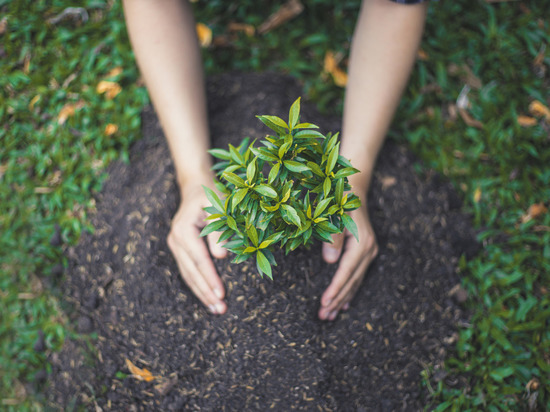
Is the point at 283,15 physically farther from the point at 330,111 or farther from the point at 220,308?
the point at 220,308

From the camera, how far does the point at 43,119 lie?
10.7 ft

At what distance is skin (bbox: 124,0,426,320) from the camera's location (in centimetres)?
222

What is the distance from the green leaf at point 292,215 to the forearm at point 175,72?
86cm

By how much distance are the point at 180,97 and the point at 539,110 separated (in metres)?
2.52

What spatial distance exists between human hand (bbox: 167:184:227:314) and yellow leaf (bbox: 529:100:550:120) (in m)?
2.49

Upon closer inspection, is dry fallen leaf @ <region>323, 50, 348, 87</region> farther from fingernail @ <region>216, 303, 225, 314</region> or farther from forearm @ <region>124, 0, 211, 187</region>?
fingernail @ <region>216, 303, 225, 314</region>

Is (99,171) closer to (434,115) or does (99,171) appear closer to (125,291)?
(125,291)

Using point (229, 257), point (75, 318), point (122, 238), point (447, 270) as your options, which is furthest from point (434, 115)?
point (75, 318)

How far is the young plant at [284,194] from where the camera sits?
5.34 ft

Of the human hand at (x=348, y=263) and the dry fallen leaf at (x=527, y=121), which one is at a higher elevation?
the human hand at (x=348, y=263)

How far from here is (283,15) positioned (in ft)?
11.2

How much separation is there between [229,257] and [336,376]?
2.73 ft

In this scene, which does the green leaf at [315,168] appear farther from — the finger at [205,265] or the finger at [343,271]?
the finger at [205,265]

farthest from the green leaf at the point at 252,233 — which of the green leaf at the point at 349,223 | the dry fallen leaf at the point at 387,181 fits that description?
the dry fallen leaf at the point at 387,181
